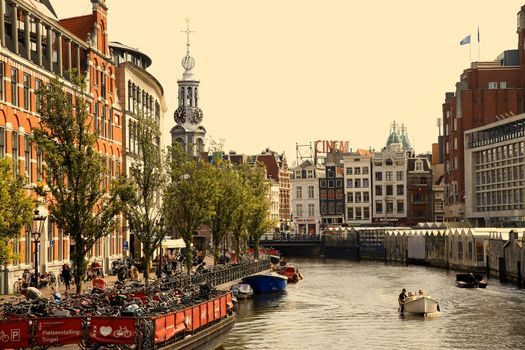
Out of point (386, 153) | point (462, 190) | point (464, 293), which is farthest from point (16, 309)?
point (386, 153)

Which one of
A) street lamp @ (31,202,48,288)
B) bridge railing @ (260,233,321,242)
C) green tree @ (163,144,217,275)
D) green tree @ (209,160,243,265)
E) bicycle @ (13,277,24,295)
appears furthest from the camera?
bridge railing @ (260,233,321,242)

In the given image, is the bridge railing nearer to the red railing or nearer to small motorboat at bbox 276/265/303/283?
small motorboat at bbox 276/265/303/283

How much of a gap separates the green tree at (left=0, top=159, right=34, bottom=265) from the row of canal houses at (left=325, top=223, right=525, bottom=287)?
4937 centimetres

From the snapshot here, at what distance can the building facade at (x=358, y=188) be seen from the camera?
194625mm

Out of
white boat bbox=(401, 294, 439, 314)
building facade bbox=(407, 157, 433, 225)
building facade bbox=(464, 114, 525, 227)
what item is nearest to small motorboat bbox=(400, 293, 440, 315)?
white boat bbox=(401, 294, 439, 314)

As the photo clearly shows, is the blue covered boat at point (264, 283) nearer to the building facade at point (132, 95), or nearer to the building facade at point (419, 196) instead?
the building facade at point (132, 95)

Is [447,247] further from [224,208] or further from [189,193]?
[189,193]

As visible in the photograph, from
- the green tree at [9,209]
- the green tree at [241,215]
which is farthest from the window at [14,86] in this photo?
the green tree at [241,215]

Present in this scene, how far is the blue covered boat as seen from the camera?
7706 cm

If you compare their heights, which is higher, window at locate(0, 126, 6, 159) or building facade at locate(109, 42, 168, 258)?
building facade at locate(109, 42, 168, 258)

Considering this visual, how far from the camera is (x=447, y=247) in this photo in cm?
11806

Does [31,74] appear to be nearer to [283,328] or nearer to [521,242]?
[283,328]

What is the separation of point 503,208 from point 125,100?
74.8m

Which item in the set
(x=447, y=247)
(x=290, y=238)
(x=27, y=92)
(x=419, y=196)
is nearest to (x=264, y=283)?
(x=27, y=92)
